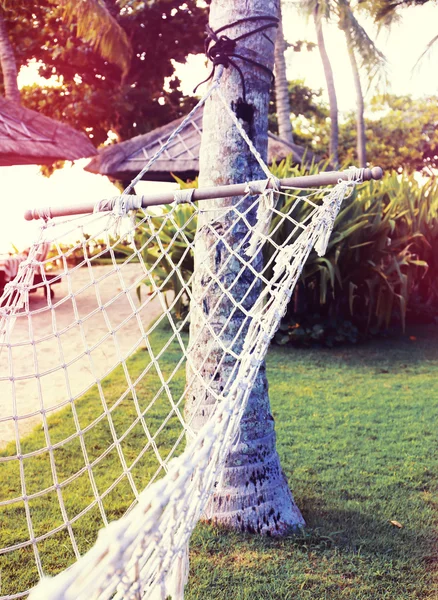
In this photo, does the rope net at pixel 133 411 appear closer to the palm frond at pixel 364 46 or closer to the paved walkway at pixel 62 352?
the paved walkway at pixel 62 352

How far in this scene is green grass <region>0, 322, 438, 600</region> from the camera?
5.33ft

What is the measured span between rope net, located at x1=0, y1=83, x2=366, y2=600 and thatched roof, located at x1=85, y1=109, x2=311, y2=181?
368cm


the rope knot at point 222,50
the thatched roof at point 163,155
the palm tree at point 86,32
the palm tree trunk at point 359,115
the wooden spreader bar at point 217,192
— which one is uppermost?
the palm tree at point 86,32

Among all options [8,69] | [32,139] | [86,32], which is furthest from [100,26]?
[32,139]

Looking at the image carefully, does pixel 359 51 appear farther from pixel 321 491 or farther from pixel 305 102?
pixel 321 491

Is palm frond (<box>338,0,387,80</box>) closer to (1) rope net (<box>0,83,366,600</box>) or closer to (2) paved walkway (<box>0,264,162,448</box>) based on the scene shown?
(2) paved walkway (<box>0,264,162,448</box>)

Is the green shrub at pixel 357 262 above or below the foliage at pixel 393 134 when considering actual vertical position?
below

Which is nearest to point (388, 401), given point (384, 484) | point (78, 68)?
point (384, 484)

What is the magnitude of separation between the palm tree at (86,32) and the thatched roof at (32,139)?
2415 millimetres

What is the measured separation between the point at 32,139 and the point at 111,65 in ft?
19.8

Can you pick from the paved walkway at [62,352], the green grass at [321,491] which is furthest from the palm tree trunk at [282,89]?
the green grass at [321,491]

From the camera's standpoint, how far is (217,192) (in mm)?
1639

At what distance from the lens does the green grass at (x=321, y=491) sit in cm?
162

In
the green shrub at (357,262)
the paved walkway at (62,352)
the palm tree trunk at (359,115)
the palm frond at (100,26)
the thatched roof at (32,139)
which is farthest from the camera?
the palm tree trunk at (359,115)
